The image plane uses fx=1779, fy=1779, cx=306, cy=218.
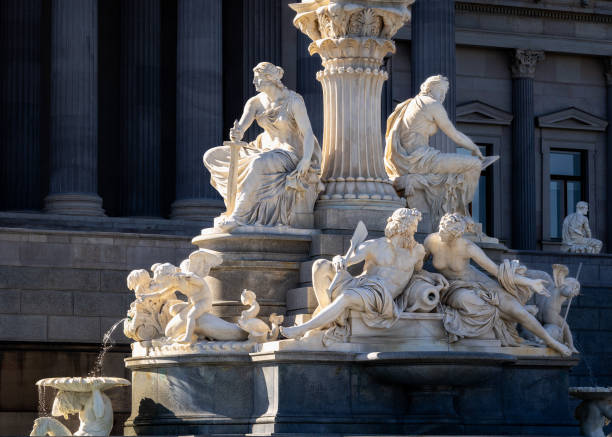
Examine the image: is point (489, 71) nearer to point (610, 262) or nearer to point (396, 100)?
point (396, 100)

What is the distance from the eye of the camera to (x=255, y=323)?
30.0m

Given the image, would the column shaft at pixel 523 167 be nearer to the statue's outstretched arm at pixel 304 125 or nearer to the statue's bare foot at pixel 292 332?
the statue's outstretched arm at pixel 304 125

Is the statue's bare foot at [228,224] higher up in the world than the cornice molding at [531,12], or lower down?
lower down

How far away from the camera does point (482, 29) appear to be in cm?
7044

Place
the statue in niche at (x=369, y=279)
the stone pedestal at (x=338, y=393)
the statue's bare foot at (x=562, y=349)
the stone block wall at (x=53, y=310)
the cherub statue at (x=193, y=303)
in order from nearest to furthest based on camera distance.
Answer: the stone pedestal at (x=338, y=393), the statue in niche at (x=369, y=279), the cherub statue at (x=193, y=303), the statue's bare foot at (x=562, y=349), the stone block wall at (x=53, y=310)

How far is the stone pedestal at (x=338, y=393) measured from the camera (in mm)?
29047

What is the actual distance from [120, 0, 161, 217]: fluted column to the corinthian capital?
17685 millimetres

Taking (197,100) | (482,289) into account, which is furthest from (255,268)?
(197,100)

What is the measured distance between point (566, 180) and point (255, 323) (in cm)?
4387

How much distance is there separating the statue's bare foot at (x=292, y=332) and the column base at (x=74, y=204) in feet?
76.6

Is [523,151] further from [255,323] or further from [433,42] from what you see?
[255,323]

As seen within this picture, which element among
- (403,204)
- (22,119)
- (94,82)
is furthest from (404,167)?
(22,119)

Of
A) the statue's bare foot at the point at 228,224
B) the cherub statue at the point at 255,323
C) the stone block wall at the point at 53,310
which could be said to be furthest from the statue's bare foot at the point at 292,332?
the stone block wall at the point at 53,310

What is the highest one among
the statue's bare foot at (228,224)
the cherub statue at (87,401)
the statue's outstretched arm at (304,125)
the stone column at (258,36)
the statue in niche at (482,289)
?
the stone column at (258,36)
